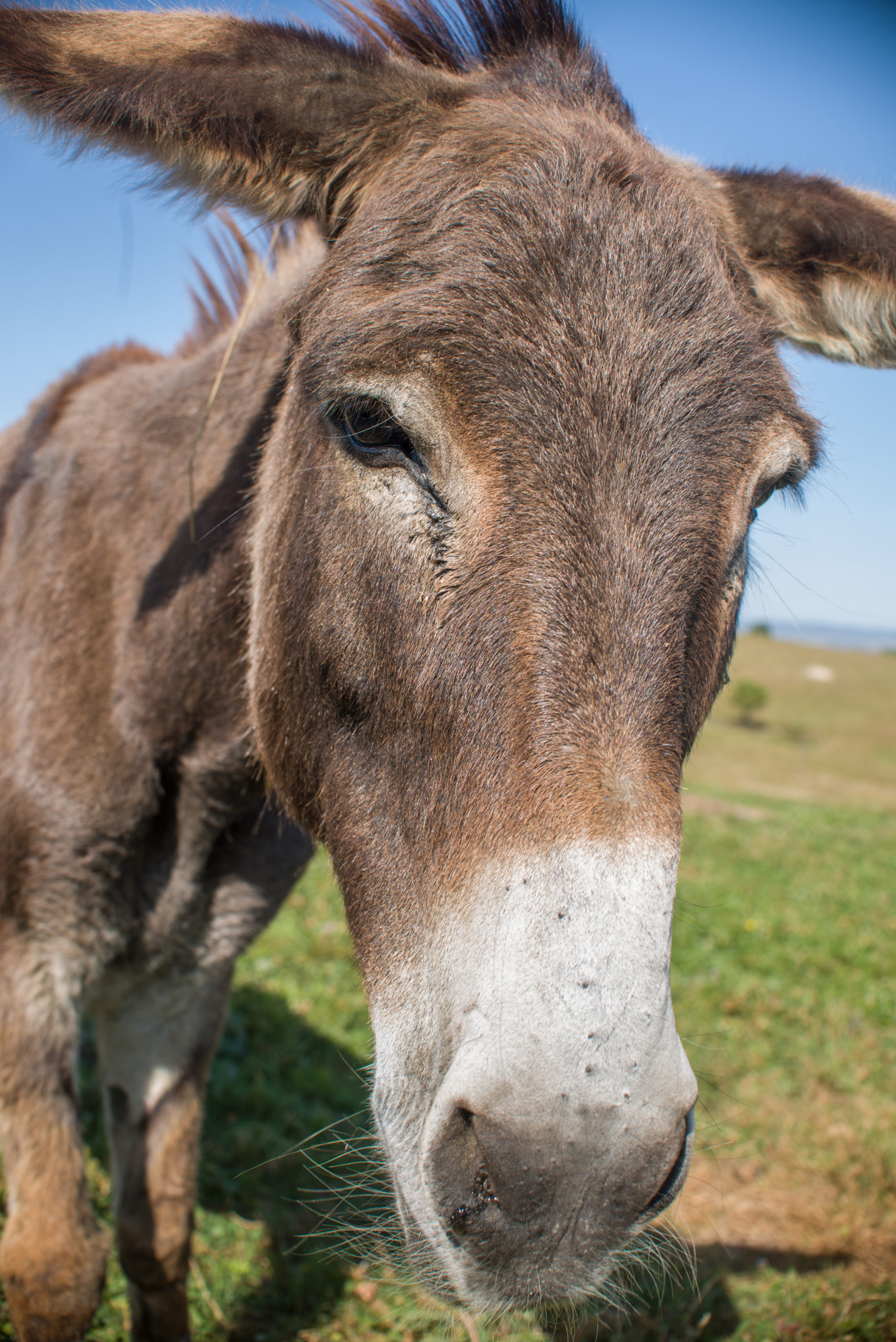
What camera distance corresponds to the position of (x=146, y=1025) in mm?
3025

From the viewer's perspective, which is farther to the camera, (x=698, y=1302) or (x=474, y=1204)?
(x=698, y=1302)

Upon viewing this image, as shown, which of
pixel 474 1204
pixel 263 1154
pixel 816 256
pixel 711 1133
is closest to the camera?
pixel 474 1204

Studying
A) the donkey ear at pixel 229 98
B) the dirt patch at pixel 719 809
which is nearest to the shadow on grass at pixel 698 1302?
the donkey ear at pixel 229 98

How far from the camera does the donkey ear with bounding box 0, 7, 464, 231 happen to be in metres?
1.68

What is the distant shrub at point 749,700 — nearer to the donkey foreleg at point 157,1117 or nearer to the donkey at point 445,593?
the donkey foreleg at point 157,1117

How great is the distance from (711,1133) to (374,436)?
4069 millimetres

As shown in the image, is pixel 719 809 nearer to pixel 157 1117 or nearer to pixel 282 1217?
pixel 282 1217

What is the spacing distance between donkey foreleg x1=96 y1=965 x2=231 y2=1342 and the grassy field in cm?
28

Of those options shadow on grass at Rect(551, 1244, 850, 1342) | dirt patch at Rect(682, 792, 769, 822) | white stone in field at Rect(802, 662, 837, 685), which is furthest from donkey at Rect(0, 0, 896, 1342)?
white stone in field at Rect(802, 662, 837, 685)

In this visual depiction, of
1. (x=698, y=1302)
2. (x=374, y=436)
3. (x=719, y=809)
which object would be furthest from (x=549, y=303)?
(x=719, y=809)

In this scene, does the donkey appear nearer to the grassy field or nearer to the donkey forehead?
the donkey forehead

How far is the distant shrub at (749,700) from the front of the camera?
37094 millimetres

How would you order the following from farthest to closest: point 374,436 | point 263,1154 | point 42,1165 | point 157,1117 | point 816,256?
point 263,1154
point 157,1117
point 42,1165
point 816,256
point 374,436

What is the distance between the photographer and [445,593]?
157cm
